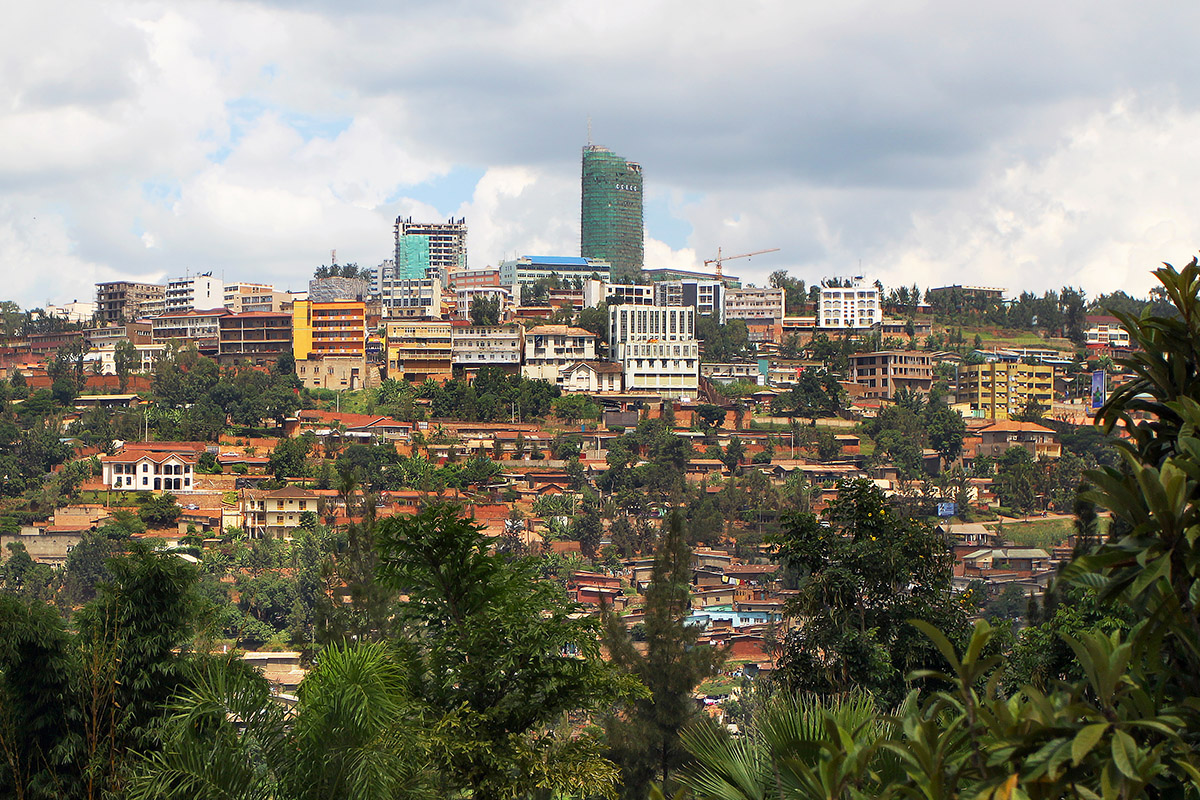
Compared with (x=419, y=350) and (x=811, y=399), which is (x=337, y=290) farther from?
(x=811, y=399)

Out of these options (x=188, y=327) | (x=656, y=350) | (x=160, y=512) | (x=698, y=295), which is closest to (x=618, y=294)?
(x=656, y=350)

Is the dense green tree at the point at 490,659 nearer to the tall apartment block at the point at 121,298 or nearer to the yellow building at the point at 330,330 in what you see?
the yellow building at the point at 330,330

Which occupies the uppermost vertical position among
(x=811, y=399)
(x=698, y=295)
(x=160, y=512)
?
(x=698, y=295)

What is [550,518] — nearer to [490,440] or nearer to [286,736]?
[490,440]

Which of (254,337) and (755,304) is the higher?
(755,304)

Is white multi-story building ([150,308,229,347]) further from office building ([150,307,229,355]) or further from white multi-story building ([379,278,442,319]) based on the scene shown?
white multi-story building ([379,278,442,319])

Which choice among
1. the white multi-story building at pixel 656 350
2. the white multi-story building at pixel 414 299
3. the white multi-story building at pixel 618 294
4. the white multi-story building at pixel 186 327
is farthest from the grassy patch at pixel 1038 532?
the white multi-story building at pixel 186 327
